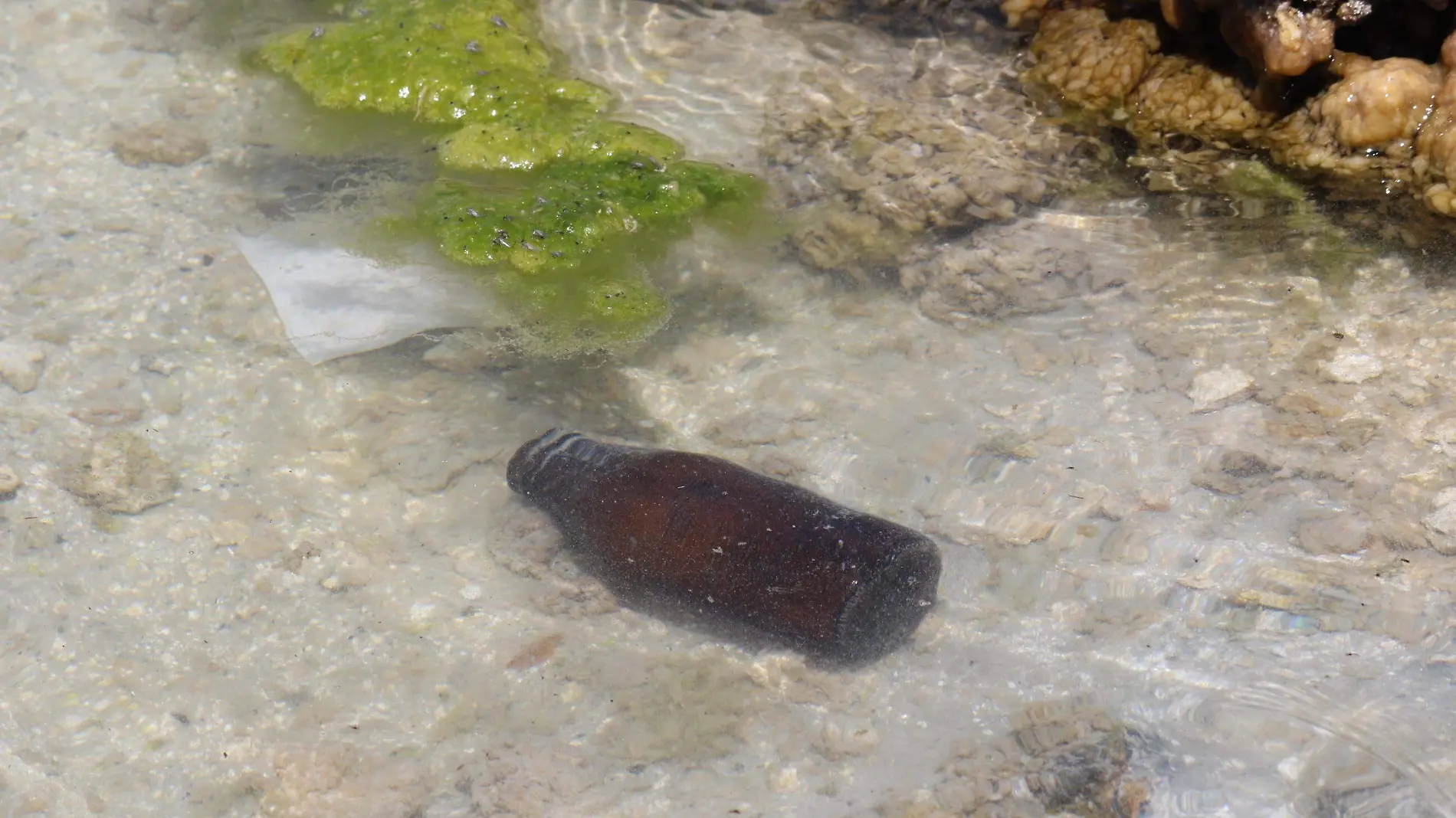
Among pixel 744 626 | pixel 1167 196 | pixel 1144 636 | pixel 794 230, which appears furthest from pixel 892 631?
pixel 1167 196

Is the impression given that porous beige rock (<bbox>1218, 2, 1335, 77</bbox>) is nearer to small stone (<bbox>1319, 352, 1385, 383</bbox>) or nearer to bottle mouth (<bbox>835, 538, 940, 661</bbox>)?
small stone (<bbox>1319, 352, 1385, 383</bbox>)

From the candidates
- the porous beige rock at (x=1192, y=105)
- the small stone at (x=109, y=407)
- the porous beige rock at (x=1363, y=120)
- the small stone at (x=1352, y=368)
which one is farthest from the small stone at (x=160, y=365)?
the porous beige rock at (x=1363, y=120)

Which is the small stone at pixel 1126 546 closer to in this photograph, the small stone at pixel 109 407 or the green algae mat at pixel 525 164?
the green algae mat at pixel 525 164

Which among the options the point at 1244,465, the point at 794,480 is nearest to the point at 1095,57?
the point at 1244,465

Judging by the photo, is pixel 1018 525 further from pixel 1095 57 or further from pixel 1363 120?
pixel 1095 57

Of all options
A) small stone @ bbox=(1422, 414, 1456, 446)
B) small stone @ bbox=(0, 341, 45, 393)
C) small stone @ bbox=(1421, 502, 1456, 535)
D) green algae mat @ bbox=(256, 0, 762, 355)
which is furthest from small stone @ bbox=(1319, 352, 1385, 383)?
small stone @ bbox=(0, 341, 45, 393)
